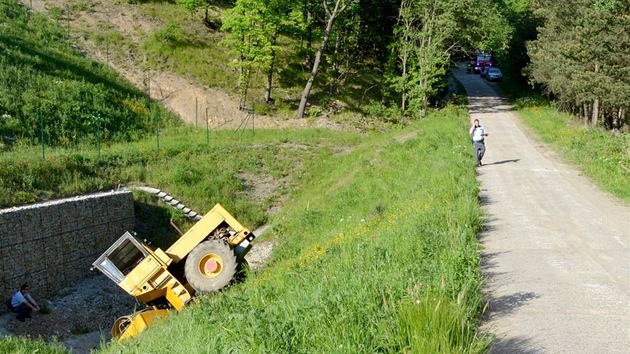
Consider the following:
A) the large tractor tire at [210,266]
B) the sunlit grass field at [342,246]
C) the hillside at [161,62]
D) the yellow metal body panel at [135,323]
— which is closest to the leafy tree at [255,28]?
the hillside at [161,62]

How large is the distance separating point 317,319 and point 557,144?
22216 millimetres

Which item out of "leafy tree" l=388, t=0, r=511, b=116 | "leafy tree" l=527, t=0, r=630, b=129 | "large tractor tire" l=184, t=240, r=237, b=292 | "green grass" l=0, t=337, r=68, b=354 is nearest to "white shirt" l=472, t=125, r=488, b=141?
"large tractor tire" l=184, t=240, r=237, b=292

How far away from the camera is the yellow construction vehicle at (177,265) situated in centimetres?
1531

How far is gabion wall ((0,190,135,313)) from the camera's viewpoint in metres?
17.7

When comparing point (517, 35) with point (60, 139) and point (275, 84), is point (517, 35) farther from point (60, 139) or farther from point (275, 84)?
point (60, 139)

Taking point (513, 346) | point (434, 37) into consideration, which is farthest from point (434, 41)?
point (513, 346)

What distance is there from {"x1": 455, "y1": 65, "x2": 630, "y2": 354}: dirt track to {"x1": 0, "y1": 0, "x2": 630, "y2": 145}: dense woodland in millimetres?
11729

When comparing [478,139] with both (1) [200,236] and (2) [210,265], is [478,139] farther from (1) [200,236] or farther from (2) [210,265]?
(2) [210,265]

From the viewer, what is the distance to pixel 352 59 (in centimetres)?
4394

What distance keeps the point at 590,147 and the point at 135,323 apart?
1840 cm

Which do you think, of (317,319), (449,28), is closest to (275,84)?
Result: (449,28)

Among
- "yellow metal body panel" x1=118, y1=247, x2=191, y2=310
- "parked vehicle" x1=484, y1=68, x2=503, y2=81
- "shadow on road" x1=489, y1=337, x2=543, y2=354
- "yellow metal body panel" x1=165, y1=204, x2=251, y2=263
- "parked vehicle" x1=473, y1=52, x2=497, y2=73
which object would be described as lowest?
"yellow metal body panel" x1=118, y1=247, x2=191, y2=310

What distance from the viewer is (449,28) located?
36.2 meters

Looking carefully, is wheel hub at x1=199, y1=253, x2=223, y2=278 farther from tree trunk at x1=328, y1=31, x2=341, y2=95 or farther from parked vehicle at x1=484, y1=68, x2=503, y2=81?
parked vehicle at x1=484, y1=68, x2=503, y2=81
